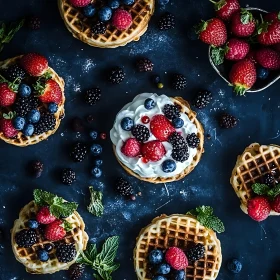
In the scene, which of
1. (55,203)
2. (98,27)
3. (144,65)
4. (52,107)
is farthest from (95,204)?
(98,27)

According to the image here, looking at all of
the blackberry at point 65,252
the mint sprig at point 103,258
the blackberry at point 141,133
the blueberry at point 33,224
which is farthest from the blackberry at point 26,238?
the blackberry at point 141,133

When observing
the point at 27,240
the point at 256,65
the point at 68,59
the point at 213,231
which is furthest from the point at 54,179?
the point at 256,65

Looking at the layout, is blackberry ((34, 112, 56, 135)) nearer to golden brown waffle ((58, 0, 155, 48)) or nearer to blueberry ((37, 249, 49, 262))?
golden brown waffle ((58, 0, 155, 48))

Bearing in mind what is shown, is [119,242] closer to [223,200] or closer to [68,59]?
[223,200]

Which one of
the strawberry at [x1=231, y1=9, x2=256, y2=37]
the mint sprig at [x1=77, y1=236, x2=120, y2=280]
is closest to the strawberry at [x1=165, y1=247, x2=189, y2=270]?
the mint sprig at [x1=77, y1=236, x2=120, y2=280]

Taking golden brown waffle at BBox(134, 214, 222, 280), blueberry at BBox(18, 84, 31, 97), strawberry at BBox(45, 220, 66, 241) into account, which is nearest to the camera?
blueberry at BBox(18, 84, 31, 97)
